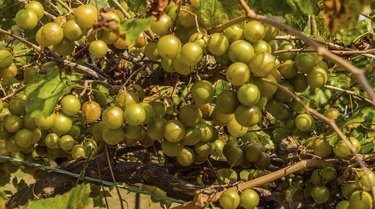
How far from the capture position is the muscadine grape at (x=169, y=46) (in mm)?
1321

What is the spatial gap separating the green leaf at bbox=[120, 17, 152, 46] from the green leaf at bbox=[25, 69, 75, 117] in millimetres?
303

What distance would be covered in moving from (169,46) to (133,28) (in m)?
0.17

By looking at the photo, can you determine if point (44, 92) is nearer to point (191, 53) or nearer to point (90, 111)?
point (90, 111)

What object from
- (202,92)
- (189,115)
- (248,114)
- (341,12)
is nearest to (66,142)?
(189,115)

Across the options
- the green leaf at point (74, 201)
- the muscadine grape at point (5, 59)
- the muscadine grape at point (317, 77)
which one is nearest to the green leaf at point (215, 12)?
the muscadine grape at point (317, 77)

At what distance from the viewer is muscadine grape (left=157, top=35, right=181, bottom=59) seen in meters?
1.32

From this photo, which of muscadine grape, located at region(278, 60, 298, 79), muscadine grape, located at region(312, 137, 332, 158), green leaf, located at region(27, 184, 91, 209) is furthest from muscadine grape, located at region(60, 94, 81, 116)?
muscadine grape, located at region(312, 137, 332, 158)

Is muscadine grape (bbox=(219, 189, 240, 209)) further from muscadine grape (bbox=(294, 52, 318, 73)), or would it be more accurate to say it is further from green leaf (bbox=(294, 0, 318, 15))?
green leaf (bbox=(294, 0, 318, 15))

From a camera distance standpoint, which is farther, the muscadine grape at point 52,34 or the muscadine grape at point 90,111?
the muscadine grape at point 90,111

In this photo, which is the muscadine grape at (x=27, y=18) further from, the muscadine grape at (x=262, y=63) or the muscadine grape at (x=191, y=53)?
the muscadine grape at (x=262, y=63)

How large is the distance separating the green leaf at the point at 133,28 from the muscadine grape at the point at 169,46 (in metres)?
0.13

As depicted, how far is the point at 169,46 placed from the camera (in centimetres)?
132

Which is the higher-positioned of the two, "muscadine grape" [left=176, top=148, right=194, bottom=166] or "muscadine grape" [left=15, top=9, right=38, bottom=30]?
"muscadine grape" [left=15, top=9, right=38, bottom=30]

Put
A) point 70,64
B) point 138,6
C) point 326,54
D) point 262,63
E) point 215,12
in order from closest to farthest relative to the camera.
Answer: point 326,54 → point 262,63 → point 215,12 → point 70,64 → point 138,6
